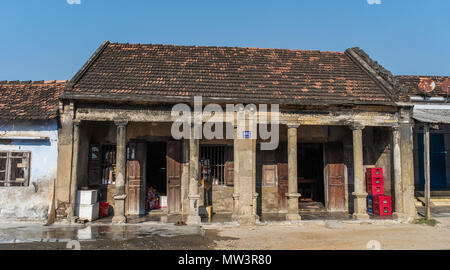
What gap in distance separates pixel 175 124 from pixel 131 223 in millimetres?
3417

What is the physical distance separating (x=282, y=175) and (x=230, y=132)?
8.21 ft

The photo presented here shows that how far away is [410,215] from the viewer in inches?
432

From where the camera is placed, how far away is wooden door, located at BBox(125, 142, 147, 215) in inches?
479

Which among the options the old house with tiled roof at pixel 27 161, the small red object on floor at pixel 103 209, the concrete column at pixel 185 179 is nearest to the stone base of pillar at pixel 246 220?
the concrete column at pixel 185 179

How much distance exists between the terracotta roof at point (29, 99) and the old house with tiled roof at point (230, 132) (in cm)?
99

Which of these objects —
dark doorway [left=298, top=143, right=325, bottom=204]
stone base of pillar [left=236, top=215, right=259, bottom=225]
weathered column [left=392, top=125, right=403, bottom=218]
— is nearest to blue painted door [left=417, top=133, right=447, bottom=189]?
weathered column [left=392, top=125, right=403, bottom=218]

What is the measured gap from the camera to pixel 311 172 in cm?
1436

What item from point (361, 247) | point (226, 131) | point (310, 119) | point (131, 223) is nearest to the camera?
point (361, 247)

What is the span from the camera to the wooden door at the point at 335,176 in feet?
42.5

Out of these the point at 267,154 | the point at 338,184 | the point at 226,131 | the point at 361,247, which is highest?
the point at 226,131

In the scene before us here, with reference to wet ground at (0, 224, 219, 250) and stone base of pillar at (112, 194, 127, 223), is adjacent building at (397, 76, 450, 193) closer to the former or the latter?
wet ground at (0, 224, 219, 250)
